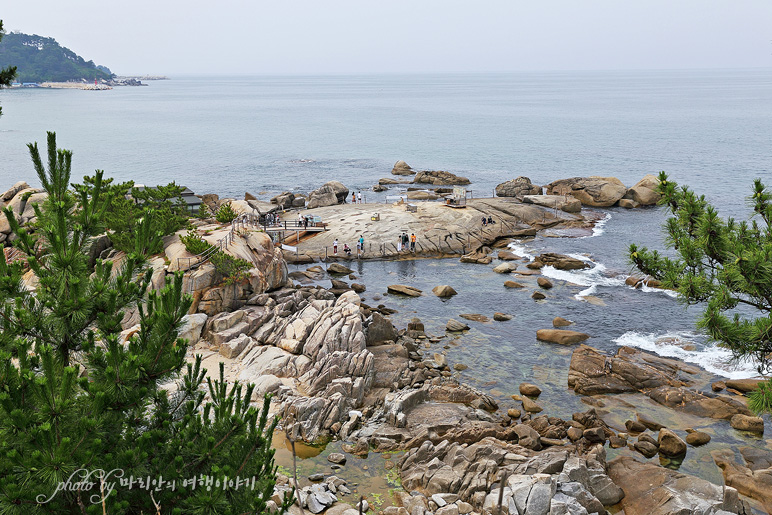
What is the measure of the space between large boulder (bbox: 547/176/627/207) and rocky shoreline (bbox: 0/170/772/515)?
1176 inches

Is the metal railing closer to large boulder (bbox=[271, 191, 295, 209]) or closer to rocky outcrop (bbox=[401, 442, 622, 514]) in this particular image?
rocky outcrop (bbox=[401, 442, 622, 514])

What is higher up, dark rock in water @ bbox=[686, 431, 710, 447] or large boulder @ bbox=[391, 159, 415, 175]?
large boulder @ bbox=[391, 159, 415, 175]

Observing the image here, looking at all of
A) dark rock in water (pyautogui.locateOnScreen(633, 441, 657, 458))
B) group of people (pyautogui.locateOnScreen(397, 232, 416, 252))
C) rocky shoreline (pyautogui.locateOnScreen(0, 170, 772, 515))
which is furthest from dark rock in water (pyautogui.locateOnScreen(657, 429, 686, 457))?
group of people (pyautogui.locateOnScreen(397, 232, 416, 252))

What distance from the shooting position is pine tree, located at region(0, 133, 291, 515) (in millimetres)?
9922

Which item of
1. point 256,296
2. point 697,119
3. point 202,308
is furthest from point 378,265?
point 697,119

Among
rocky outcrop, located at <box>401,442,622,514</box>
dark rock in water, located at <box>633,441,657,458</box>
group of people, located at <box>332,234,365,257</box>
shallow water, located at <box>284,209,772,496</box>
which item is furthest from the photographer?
group of people, located at <box>332,234,365,257</box>

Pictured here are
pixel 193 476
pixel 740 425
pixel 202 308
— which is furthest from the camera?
pixel 202 308

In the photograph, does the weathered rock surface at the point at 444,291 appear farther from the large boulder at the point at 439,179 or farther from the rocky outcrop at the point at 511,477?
the large boulder at the point at 439,179

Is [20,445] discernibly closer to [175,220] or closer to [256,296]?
[256,296]

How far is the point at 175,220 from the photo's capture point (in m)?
40.9

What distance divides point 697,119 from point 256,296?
183222 millimetres

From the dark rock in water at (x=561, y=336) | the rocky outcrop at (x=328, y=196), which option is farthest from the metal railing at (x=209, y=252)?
the rocky outcrop at (x=328, y=196)

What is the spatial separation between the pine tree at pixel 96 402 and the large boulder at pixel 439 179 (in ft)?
265

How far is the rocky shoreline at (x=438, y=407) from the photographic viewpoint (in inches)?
872
